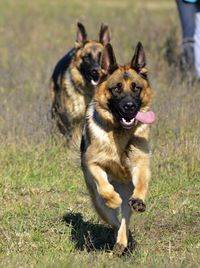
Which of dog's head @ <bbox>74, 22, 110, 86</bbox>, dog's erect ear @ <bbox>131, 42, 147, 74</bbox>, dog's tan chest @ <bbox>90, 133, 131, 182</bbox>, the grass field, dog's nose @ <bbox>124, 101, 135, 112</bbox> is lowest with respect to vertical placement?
the grass field

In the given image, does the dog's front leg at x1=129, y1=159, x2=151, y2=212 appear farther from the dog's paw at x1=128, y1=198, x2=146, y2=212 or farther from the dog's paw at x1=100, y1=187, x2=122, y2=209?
the dog's paw at x1=100, y1=187, x2=122, y2=209

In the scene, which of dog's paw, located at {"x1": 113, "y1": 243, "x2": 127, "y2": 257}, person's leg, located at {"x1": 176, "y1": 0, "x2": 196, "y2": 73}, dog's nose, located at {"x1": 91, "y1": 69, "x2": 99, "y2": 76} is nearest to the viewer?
dog's paw, located at {"x1": 113, "y1": 243, "x2": 127, "y2": 257}

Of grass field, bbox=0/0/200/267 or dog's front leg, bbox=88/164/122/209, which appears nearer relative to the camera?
dog's front leg, bbox=88/164/122/209

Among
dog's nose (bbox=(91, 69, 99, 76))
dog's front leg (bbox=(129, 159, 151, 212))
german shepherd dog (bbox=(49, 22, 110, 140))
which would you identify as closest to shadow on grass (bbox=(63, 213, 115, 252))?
dog's front leg (bbox=(129, 159, 151, 212))

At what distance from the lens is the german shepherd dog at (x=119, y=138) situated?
646 centimetres

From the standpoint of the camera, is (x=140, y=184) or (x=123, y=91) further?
(x=123, y=91)

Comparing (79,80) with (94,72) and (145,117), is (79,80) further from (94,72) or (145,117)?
(145,117)

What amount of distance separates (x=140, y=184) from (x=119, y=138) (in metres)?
0.54

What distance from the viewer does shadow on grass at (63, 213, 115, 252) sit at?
671cm

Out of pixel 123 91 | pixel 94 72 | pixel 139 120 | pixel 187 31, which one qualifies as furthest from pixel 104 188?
pixel 187 31

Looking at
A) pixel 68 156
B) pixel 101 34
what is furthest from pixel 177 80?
pixel 68 156

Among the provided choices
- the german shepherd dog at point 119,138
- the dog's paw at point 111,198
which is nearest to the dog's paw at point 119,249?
the german shepherd dog at point 119,138

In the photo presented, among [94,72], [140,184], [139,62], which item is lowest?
[94,72]

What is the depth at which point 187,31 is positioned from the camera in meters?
12.3
